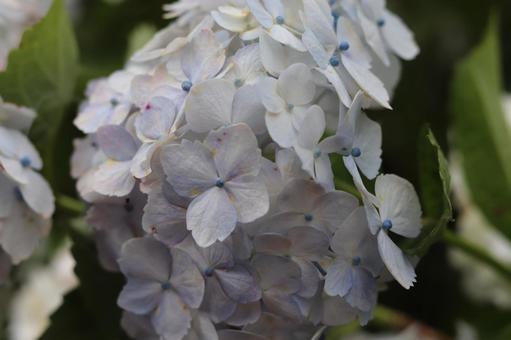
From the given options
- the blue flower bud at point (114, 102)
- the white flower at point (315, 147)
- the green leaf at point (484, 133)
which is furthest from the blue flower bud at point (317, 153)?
the green leaf at point (484, 133)

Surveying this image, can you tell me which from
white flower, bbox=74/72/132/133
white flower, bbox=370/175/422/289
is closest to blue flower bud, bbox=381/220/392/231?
white flower, bbox=370/175/422/289

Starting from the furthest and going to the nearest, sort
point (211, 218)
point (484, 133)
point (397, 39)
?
1. point (484, 133)
2. point (397, 39)
3. point (211, 218)

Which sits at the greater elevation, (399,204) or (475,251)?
(399,204)

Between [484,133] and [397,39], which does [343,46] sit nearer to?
[397,39]

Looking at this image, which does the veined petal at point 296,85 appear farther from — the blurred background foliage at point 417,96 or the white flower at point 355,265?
the blurred background foliage at point 417,96

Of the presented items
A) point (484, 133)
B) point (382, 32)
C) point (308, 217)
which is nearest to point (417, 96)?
point (484, 133)

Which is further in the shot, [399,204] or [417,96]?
[417,96]

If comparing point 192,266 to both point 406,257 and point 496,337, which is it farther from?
point 496,337
